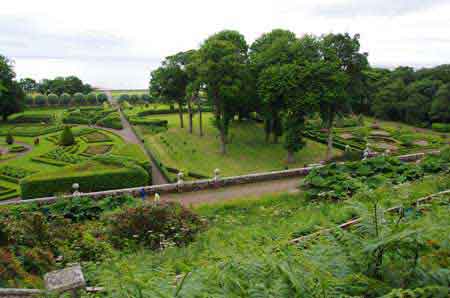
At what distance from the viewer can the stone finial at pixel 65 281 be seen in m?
5.34

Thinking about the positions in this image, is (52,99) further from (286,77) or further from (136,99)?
(286,77)

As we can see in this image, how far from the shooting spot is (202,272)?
4.60 metres

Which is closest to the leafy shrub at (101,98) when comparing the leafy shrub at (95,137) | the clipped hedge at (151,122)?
A: the clipped hedge at (151,122)

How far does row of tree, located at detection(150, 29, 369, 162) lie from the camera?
2630cm

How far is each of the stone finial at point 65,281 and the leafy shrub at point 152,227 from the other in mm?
4619

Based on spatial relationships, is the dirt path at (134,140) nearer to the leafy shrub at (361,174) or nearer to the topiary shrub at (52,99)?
the leafy shrub at (361,174)

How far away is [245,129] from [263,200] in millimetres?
25428

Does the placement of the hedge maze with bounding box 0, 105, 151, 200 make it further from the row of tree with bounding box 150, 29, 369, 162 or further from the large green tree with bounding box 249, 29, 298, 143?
the large green tree with bounding box 249, 29, 298, 143

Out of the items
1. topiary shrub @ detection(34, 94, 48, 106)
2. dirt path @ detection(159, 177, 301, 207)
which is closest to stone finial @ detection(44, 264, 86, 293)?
dirt path @ detection(159, 177, 301, 207)

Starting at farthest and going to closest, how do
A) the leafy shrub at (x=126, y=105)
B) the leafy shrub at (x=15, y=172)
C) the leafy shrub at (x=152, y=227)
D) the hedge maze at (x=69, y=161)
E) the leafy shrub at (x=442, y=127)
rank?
1. the leafy shrub at (x=126, y=105)
2. the leafy shrub at (x=442, y=127)
3. the leafy shrub at (x=15, y=172)
4. the hedge maze at (x=69, y=161)
5. the leafy shrub at (x=152, y=227)

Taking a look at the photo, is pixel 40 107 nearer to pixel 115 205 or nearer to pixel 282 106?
pixel 282 106

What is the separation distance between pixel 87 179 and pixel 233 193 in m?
8.48

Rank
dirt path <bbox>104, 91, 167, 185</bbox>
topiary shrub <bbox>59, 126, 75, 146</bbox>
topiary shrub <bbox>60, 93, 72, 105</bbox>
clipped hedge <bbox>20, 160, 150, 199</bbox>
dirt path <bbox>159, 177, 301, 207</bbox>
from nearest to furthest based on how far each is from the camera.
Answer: dirt path <bbox>159, 177, 301, 207</bbox> < clipped hedge <bbox>20, 160, 150, 199</bbox> < dirt path <bbox>104, 91, 167, 185</bbox> < topiary shrub <bbox>59, 126, 75, 146</bbox> < topiary shrub <bbox>60, 93, 72, 105</bbox>

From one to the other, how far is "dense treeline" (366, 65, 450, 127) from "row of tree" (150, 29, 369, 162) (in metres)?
19.1
